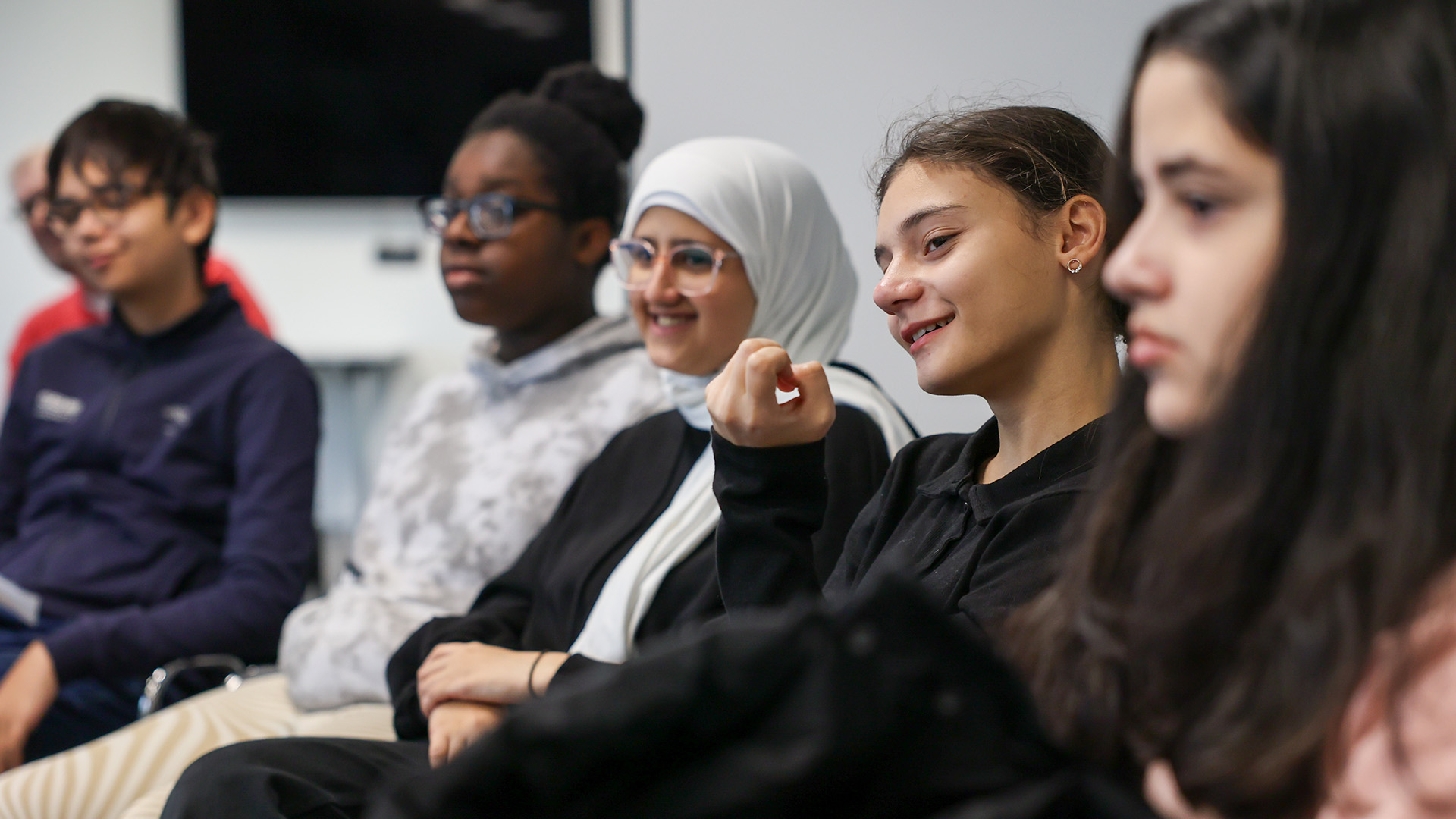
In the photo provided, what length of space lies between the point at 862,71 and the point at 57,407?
1.58 metres

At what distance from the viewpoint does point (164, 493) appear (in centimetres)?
199

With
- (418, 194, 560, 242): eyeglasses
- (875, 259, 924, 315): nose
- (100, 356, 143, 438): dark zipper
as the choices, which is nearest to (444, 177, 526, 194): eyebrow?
(418, 194, 560, 242): eyeglasses

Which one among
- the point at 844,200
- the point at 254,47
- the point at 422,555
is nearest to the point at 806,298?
the point at 844,200

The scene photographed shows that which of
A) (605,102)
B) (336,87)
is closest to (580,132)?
(605,102)

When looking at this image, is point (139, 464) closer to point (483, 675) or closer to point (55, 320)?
point (483, 675)

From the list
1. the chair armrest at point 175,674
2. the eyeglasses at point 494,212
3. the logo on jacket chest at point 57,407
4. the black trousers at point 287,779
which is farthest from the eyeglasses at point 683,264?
the logo on jacket chest at point 57,407

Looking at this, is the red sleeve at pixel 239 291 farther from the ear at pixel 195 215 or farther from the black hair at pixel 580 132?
the black hair at pixel 580 132

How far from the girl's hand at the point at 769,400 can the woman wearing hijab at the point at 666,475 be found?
275 mm

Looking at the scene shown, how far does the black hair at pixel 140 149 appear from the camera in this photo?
2.09 meters

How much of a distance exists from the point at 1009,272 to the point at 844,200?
25.1 inches

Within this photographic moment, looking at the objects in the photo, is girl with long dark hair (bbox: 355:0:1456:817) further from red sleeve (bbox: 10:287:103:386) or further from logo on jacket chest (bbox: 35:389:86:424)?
red sleeve (bbox: 10:287:103:386)

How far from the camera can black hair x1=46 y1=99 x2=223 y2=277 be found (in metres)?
2.09

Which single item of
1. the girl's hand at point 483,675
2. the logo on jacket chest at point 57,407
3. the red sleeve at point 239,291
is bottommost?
the red sleeve at point 239,291

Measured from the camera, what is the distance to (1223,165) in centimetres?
59
